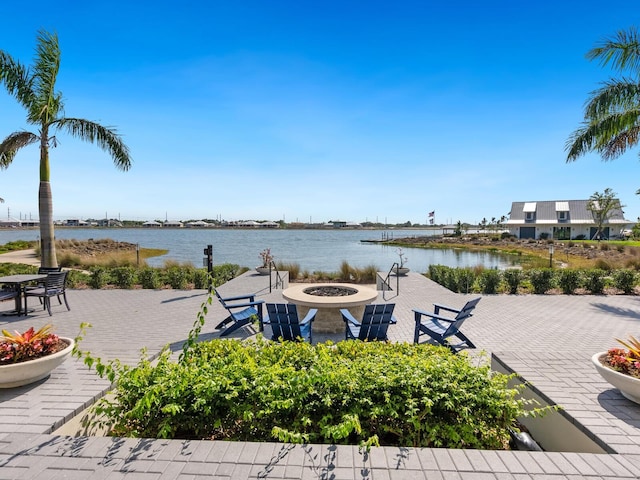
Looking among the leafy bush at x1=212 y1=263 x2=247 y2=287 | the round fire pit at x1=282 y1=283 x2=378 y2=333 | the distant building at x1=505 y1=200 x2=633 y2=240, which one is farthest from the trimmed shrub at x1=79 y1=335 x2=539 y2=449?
the distant building at x1=505 y1=200 x2=633 y2=240

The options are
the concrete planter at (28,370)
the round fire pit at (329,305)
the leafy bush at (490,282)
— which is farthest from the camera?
the leafy bush at (490,282)

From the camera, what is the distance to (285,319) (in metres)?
5.55

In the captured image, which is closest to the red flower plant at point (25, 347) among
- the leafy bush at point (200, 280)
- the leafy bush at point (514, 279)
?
the leafy bush at point (200, 280)

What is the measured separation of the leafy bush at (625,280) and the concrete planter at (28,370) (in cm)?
1455

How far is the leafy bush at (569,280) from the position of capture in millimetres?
10789

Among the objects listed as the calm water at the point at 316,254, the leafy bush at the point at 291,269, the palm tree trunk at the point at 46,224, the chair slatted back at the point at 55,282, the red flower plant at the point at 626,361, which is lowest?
the calm water at the point at 316,254

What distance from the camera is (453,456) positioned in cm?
231

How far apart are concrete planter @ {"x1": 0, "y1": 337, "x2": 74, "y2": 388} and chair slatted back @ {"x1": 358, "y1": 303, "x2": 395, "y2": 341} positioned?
404 centimetres

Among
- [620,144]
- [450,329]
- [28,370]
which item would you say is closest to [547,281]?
[620,144]

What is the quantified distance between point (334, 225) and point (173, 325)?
140m

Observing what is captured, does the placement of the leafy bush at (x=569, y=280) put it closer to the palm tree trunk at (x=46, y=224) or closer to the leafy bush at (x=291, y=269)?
the leafy bush at (x=291, y=269)

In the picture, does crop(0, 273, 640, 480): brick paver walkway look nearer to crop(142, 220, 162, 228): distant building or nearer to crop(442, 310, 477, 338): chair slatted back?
crop(442, 310, 477, 338): chair slatted back

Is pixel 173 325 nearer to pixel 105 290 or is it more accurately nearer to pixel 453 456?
pixel 105 290

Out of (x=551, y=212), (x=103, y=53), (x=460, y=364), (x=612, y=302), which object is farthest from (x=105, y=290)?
(x=551, y=212)
